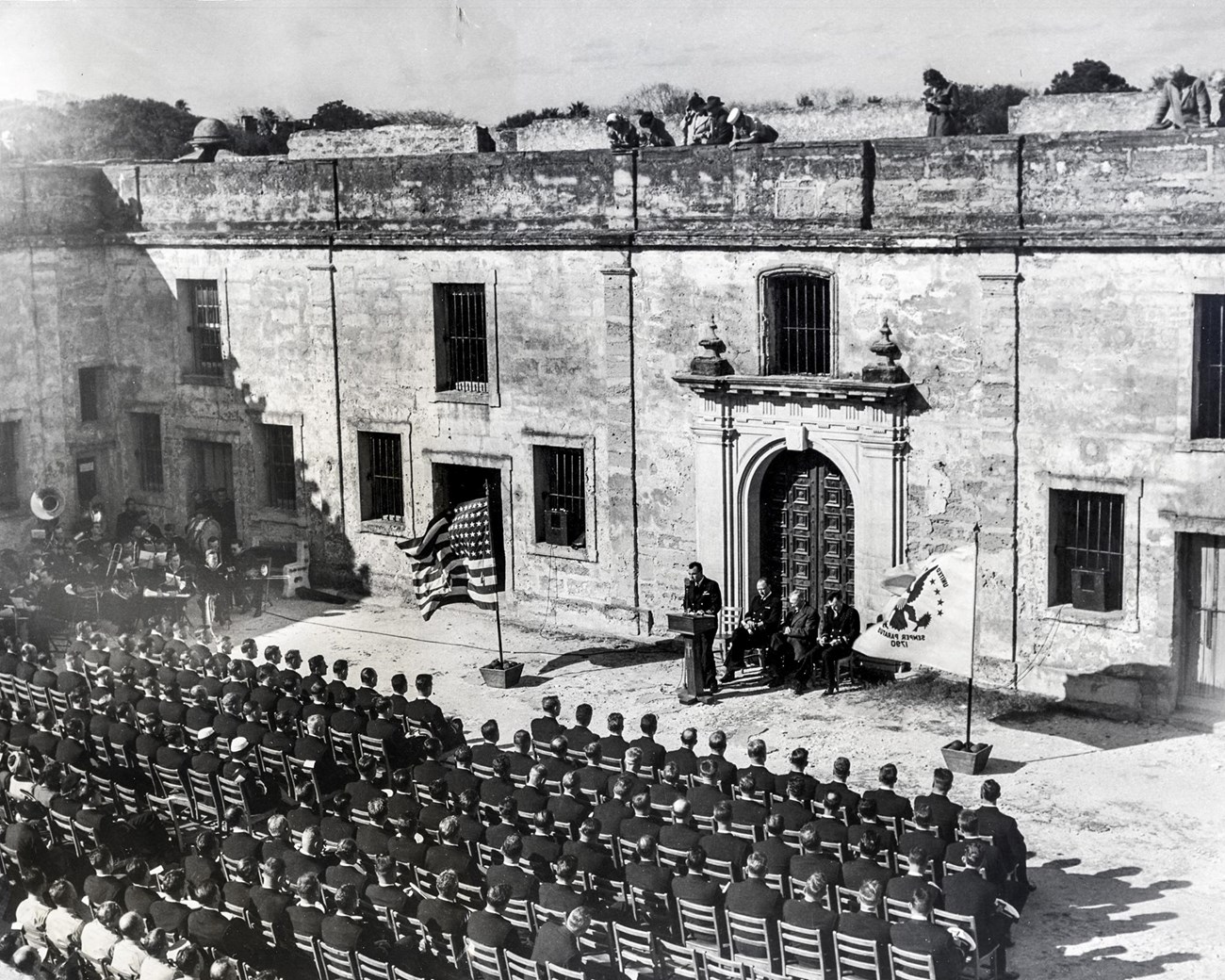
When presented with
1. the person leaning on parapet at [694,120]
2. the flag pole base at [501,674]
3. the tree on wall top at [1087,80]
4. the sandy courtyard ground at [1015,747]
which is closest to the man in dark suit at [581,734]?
the sandy courtyard ground at [1015,747]

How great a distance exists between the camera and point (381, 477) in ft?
93.1

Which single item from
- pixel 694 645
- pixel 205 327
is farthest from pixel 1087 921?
pixel 205 327

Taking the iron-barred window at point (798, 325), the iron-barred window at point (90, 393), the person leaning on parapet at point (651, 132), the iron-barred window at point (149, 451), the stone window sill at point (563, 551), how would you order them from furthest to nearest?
the iron-barred window at point (149, 451) < the iron-barred window at point (90, 393) < the person leaning on parapet at point (651, 132) < the stone window sill at point (563, 551) < the iron-barred window at point (798, 325)

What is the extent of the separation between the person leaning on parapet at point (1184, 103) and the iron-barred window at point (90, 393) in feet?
63.9

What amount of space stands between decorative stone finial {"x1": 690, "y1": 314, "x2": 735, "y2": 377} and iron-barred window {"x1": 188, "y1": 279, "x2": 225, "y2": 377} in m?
10.2

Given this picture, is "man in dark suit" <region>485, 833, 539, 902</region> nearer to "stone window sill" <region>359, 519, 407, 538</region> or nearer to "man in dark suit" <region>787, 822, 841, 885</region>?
"man in dark suit" <region>787, 822, 841, 885</region>

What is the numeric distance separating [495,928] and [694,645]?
936 centimetres

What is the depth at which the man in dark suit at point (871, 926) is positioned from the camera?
1305cm

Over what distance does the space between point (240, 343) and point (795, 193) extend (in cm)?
1135

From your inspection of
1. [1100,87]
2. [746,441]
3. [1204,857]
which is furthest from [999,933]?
[1100,87]

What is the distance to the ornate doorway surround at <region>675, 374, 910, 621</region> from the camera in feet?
74.2

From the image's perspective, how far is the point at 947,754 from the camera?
19500 millimetres

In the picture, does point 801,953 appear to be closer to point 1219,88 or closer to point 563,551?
point 563,551

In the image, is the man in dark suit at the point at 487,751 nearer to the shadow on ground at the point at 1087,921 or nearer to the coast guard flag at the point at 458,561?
the coast guard flag at the point at 458,561
